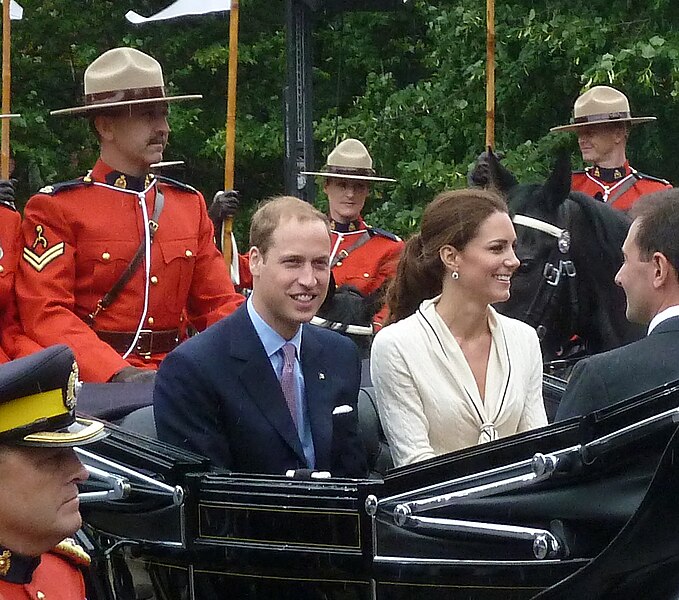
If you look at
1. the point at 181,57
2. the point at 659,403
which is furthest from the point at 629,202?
the point at 181,57

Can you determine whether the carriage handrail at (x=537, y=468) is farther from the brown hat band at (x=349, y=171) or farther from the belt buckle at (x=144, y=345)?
the brown hat band at (x=349, y=171)

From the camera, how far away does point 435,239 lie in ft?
14.4

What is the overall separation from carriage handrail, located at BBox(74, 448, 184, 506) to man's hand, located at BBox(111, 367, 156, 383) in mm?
671

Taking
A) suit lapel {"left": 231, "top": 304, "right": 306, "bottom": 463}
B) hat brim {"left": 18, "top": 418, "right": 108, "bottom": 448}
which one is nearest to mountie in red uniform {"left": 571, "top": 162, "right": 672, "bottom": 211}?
suit lapel {"left": 231, "top": 304, "right": 306, "bottom": 463}

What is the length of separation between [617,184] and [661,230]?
3906 millimetres

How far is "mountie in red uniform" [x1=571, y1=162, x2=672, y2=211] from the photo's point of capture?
7301mm

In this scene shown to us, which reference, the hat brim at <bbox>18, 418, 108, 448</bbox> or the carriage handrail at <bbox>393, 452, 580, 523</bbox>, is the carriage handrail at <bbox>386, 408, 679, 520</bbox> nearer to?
the carriage handrail at <bbox>393, 452, 580, 523</bbox>

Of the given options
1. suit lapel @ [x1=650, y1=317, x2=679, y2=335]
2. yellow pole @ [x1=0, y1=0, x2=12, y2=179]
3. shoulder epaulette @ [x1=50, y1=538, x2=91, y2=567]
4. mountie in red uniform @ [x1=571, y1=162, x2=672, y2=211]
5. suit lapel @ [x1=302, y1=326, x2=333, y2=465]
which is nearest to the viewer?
shoulder epaulette @ [x1=50, y1=538, x2=91, y2=567]

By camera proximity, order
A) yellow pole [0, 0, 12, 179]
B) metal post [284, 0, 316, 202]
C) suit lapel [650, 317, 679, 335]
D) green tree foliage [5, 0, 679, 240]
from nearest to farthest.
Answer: suit lapel [650, 317, 679, 335] → yellow pole [0, 0, 12, 179] → metal post [284, 0, 316, 202] → green tree foliage [5, 0, 679, 240]

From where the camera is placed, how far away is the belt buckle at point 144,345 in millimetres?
5246

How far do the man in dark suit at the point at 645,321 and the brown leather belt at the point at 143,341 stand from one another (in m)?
2.04

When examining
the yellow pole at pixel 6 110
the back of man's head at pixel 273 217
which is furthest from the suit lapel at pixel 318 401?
the yellow pole at pixel 6 110

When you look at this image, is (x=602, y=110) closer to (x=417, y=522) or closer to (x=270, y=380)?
(x=270, y=380)

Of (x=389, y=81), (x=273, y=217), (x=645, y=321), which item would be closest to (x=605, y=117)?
(x=273, y=217)
